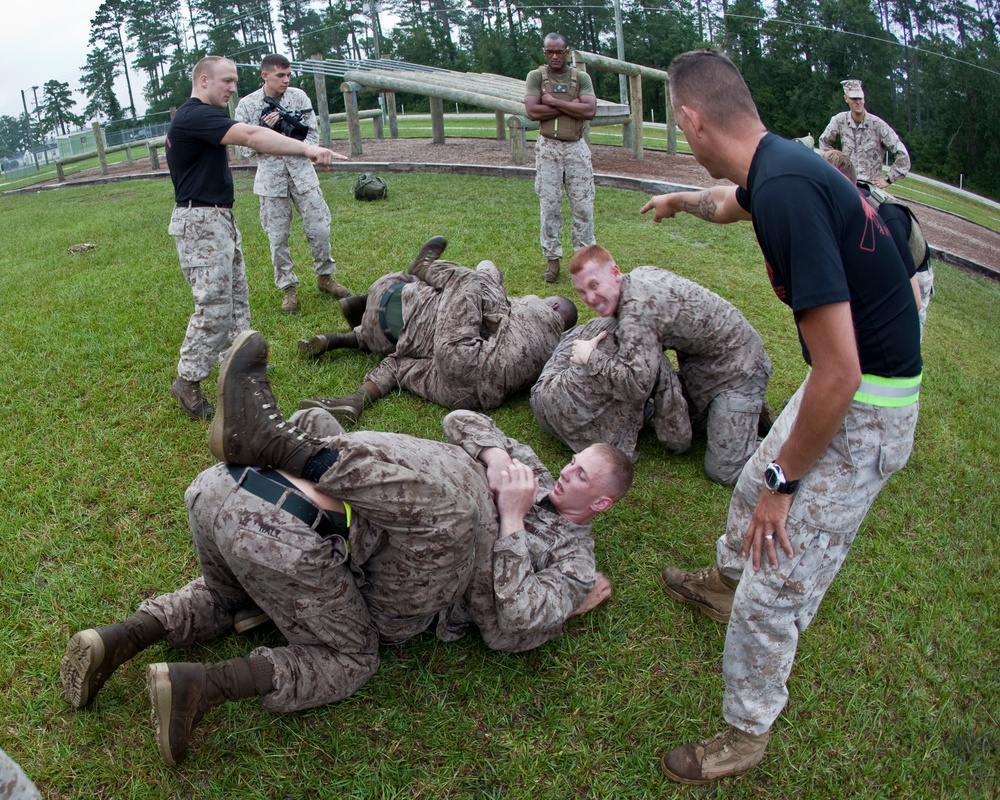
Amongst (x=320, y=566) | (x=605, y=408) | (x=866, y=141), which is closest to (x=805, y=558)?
(x=320, y=566)

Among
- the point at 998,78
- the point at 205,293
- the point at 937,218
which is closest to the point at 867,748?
the point at 205,293

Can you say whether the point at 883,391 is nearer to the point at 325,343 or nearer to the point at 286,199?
the point at 325,343

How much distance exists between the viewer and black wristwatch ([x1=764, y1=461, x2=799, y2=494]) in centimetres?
222

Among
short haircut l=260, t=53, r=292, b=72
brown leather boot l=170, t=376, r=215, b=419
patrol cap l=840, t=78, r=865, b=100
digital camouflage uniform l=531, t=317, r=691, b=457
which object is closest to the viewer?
digital camouflage uniform l=531, t=317, r=691, b=457

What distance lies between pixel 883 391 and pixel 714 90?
99 cm

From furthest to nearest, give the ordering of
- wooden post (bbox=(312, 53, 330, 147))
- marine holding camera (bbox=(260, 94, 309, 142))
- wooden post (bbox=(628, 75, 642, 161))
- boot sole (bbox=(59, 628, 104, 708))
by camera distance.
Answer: wooden post (bbox=(628, 75, 642, 161)) → wooden post (bbox=(312, 53, 330, 147)) → marine holding camera (bbox=(260, 94, 309, 142)) → boot sole (bbox=(59, 628, 104, 708))

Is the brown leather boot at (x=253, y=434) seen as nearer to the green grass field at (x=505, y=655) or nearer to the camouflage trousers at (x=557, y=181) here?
the green grass field at (x=505, y=655)

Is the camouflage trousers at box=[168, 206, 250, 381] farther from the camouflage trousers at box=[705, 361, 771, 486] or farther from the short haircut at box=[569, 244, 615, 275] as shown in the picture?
the camouflage trousers at box=[705, 361, 771, 486]

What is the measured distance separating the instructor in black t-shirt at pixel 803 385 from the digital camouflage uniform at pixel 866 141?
22.0ft

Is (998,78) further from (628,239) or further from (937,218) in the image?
(628,239)

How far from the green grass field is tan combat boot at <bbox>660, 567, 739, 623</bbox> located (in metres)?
0.07

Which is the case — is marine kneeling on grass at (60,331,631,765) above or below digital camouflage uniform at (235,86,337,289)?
below

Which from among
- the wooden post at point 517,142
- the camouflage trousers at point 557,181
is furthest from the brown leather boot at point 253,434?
the wooden post at point 517,142

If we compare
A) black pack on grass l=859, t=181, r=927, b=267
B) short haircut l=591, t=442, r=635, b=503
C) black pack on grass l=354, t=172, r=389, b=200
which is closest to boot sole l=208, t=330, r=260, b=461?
short haircut l=591, t=442, r=635, b=503
